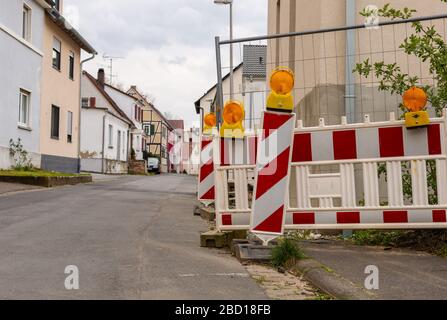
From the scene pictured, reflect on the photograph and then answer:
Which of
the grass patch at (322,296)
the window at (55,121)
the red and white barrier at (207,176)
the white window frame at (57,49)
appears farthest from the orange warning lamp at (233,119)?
the white window frame at (57,49)

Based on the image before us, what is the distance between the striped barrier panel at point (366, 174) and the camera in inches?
200

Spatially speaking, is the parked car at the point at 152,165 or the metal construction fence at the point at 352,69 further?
the parked car at the point at 152,165

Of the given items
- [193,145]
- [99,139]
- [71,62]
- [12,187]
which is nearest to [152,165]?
[99,139]

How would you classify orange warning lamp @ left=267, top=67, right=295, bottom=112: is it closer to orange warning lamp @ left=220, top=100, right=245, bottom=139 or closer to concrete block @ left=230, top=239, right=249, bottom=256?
orange warning lamp @ left=220, top=100, right=245, bottom=139

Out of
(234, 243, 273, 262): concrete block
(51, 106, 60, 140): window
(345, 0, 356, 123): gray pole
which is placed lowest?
(234, 243, 273, 262): concrete block

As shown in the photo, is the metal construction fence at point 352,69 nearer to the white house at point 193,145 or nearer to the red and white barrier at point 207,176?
the red and white barrier at point 207,176

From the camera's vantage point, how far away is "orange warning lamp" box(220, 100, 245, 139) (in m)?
5.36

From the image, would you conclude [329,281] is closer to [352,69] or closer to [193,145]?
[352,69]

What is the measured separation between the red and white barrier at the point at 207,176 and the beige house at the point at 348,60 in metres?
1.86

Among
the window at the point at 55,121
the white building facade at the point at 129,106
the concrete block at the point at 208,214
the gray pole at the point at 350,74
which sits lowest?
the concrete block at the point at 208,214

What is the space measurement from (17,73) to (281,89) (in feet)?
53.9

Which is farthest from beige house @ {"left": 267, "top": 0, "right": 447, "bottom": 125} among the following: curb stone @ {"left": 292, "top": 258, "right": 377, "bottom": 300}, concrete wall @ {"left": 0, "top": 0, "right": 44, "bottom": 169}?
concrete wall @ {"left": 0, "top": 0, "right": 44, "bottom": 169}

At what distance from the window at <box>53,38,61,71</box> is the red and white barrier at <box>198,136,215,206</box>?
18.1 metres

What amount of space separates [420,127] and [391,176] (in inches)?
20.9
